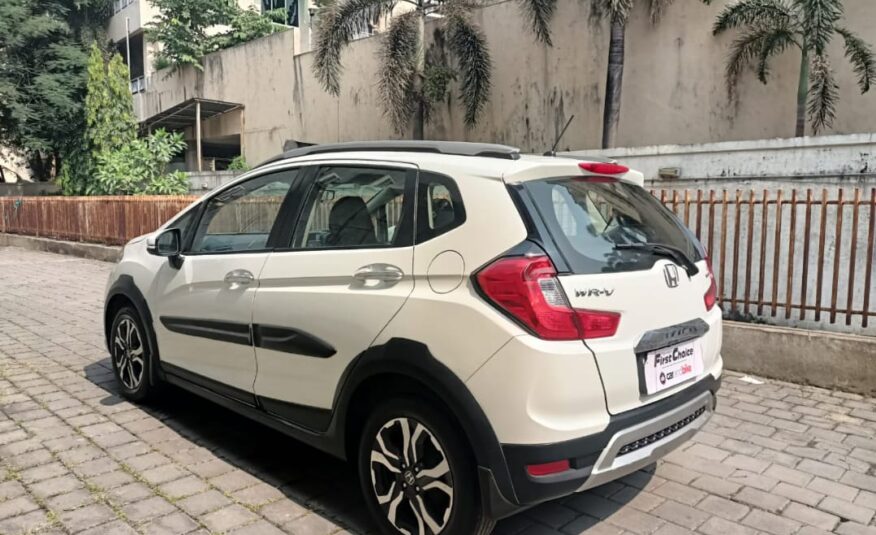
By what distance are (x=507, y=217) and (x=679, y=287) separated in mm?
896

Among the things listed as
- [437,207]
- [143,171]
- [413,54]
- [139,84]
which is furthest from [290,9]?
[437,207]

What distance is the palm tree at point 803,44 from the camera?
9781 mm

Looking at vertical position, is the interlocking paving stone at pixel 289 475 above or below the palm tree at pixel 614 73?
below

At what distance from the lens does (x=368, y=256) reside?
283 centimetres

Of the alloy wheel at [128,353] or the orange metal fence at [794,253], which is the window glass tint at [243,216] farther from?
the orange metal fence at [794,253]

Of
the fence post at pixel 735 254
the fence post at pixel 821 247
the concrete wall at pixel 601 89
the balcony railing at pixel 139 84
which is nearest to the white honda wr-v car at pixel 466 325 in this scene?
the fence post at pixel 821 247

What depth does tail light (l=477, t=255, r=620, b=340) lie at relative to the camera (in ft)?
7.64

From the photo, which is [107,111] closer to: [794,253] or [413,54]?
[413,54]

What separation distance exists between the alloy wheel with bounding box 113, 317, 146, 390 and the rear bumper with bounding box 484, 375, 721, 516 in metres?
3.05

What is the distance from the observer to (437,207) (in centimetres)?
270

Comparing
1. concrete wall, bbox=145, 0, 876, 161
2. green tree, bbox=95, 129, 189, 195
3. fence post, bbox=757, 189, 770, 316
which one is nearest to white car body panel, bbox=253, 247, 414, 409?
Result: fence post, bbox=757, 189, 770, 316

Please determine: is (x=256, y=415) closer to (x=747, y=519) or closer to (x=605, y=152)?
(x=747, y=519)

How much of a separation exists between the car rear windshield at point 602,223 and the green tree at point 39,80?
27.6 meters

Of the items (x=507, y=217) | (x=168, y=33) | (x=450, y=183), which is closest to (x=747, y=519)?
(x=507, y=217)
